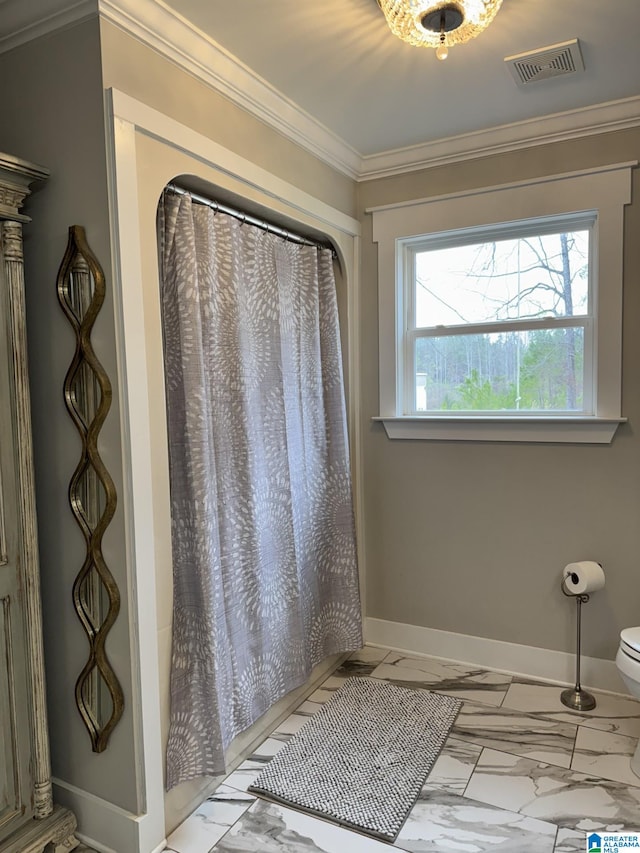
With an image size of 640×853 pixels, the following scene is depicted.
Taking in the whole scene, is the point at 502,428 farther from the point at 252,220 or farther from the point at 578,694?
the point at 252,220

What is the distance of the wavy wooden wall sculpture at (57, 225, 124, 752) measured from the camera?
5.40ft

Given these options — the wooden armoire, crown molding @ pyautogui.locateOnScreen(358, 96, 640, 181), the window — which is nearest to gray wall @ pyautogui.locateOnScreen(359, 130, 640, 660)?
crown molding @ pyautogui.locateOnScreen(358, 96, 640, 181)

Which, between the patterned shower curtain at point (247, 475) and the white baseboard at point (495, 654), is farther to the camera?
the white baseboard at point (495, 654)

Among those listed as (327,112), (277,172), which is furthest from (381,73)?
(277,172)

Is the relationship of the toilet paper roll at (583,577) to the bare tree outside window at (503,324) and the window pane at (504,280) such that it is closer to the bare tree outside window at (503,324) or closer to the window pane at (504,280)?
the bare tree outside window at (503,324)

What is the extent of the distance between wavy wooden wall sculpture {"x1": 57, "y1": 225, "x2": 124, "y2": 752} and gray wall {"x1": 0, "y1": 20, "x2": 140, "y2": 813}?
1.0 inches

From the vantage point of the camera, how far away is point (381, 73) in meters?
2.08

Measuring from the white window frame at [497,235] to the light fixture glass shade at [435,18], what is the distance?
1025 millimetres

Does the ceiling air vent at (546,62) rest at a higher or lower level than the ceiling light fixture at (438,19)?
higher

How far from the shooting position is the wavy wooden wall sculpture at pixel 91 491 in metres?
1.65

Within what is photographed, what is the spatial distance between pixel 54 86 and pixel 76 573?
141 centimetres

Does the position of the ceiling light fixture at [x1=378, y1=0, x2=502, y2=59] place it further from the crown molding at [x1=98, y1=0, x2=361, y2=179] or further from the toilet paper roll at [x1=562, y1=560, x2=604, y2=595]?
the toilet paper roll at [x1=562, y1=560, x2=604, y2=595]

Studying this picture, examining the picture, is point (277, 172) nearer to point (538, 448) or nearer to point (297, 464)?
point (297, 464)
